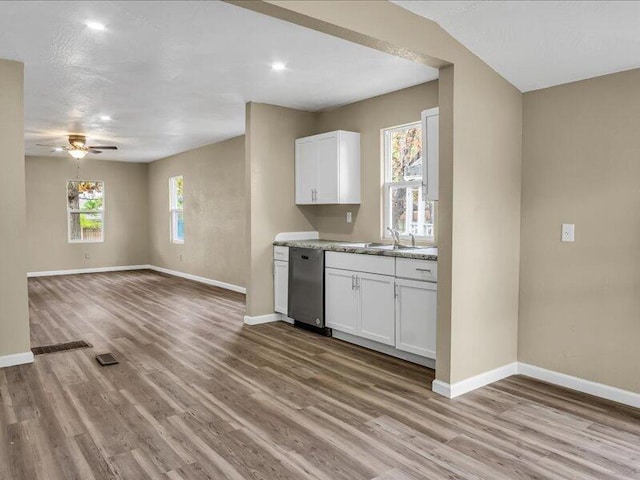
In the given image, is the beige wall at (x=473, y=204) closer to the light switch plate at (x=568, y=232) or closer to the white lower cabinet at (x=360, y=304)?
the light switch plate at (x=568, y=232)

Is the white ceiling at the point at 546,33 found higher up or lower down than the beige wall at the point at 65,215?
higher up

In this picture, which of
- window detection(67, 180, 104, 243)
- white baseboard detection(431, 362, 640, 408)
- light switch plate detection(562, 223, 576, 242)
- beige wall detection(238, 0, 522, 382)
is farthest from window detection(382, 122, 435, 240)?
window detection(67, 180, 104, 243)

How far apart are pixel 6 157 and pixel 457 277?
143 inches

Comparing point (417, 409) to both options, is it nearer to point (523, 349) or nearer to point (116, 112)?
point (523, 349)

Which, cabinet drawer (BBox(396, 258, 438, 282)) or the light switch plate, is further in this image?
cabinet drawer (BBox(396, 258, 438, 282))

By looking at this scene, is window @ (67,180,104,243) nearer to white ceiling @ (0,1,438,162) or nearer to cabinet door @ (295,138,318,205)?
white ceiling @ (0,1,438,162)

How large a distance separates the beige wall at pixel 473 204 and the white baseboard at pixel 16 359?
11.0 ft

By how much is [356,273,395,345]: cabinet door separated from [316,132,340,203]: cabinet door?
Answer: 1.15 m

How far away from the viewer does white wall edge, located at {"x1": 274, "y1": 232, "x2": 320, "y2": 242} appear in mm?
5505

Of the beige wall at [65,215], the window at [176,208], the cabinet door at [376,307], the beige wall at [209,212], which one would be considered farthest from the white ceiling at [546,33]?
the beige wall at [65,215]

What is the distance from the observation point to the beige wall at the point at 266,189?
17.4 feet

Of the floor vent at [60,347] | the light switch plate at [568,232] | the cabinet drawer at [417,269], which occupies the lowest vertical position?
the floor vent at [60,347]

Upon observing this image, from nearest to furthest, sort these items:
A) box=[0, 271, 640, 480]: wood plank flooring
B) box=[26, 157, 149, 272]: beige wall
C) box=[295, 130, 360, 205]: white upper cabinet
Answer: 1. box=[0, 271, 640, 480]: wood plank flooring
2. box=[295, 130, 360, 205]: white upper cabinet
3. box=[26, 157, 149, 272]: beige wall

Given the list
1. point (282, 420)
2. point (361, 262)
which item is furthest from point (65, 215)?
point (282, 420)
